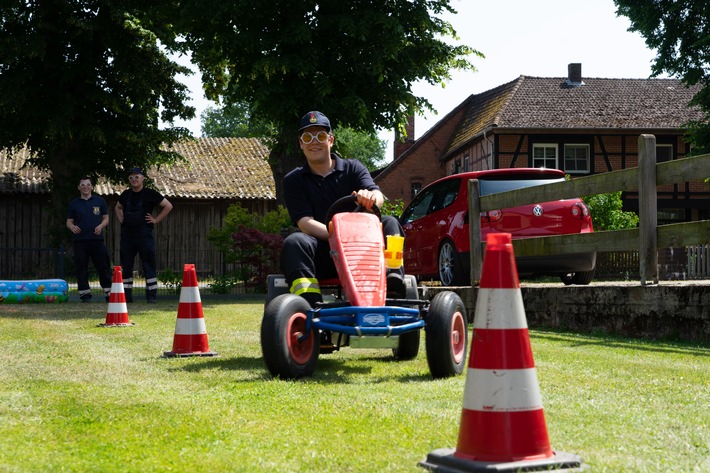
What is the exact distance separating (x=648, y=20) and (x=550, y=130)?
1048 centimetres

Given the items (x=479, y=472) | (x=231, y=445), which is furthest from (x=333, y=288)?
(x=479, y=472)

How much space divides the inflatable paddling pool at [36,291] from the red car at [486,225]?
6502 mm

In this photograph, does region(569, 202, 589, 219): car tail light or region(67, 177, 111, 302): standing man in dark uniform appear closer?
region(569, 202, 589, 219): car tail light

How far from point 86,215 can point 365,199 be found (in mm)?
9927

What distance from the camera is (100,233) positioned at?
15297 mm

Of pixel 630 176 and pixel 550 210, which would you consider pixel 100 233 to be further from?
pixel 630 176

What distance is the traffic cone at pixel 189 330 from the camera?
7332 millimetres

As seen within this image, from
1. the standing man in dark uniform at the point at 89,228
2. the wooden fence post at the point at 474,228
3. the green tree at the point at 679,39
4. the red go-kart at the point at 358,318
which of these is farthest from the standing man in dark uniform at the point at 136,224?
the green tree at the point at 679,39

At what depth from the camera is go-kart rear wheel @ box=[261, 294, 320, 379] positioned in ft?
18.1

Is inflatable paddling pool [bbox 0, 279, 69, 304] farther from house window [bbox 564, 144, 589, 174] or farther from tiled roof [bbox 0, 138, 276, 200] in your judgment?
house window [bbox 564, 144, 589, 174]

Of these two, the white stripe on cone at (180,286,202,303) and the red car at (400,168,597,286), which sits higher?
the red car at (400,168,597,286)

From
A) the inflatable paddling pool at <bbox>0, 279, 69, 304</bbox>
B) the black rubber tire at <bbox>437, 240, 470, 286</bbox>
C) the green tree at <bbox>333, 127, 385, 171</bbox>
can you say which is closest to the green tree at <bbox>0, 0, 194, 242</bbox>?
the inflatable paddling pool at <bbox>0, 279, 69, 304</bbox>

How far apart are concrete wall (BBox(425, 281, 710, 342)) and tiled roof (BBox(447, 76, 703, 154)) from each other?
1317 inches

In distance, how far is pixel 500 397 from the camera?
3.25 meters
